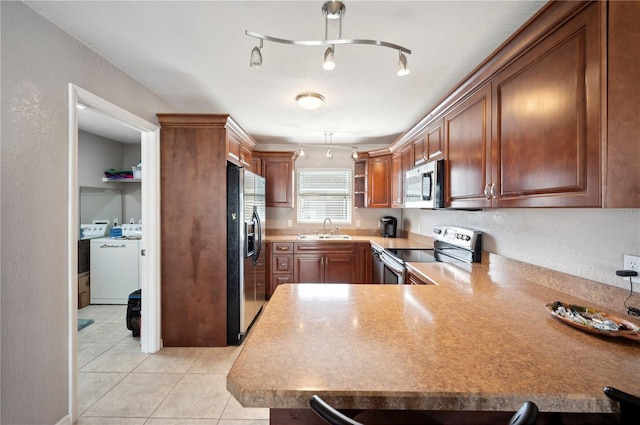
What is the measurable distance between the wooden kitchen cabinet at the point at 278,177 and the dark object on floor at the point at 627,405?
3.81 meters

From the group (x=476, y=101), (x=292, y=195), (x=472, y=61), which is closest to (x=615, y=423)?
(x=476, y=101)

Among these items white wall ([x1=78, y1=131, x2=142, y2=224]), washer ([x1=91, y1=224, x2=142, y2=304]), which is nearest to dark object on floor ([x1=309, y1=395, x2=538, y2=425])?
washer ([x1=91, y1=224, x2=142, y2=304])

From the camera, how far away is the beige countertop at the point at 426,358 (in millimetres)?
686

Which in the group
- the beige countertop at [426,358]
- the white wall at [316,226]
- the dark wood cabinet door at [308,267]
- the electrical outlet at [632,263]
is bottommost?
the dark wood cabinet door at [308,267]

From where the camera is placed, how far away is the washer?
148 inches

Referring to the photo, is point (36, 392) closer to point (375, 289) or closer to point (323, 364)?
point (323, 364)

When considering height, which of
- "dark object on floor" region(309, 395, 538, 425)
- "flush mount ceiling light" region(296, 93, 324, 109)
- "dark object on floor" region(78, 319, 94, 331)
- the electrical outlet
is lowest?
"dark object on floor" region(78, 319, 94, 331)

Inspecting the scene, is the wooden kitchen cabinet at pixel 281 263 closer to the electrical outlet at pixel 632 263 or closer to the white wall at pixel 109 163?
the white wall at pixel 109 163

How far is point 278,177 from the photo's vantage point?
4195mm

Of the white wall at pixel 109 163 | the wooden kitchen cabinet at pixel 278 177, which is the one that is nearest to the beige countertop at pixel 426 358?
the wooden kitchen cabinet at pixel 278 177

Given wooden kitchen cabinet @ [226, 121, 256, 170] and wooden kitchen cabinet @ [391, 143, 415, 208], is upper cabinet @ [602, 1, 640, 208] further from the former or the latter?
wooden kitchen cabinet @ [226, 121, 256, 170]

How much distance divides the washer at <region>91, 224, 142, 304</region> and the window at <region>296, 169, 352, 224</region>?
2442mm

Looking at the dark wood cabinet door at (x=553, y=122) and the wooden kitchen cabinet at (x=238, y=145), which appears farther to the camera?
the wooden kitchen cabinet at (x=238, y=145)

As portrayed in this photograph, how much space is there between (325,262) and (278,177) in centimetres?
148
